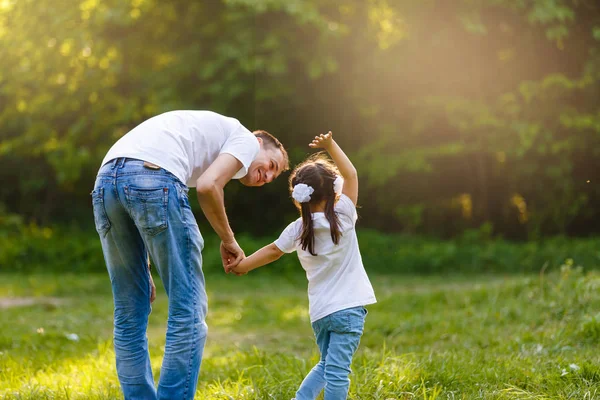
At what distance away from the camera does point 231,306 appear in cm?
884

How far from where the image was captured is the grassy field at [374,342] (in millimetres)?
3555

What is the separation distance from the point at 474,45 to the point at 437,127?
164cm

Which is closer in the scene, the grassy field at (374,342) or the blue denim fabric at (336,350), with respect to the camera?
the blue denim fabric at (336,350)

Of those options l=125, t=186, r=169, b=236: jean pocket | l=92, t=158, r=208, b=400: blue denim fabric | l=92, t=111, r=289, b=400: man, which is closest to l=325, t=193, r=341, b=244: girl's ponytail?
l=92, t=111, r=289, b=400: man

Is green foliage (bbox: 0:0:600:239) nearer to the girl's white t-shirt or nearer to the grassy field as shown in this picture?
the grassy field

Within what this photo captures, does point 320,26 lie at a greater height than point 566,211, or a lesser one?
greater

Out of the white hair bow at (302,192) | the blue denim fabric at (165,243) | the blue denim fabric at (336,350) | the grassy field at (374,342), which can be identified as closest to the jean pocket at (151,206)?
the blue denim fabric at (165,243)

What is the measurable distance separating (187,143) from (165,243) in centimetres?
46

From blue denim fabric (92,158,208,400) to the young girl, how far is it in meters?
0.47

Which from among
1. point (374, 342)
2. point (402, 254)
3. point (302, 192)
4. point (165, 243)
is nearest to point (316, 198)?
point (302, 192)

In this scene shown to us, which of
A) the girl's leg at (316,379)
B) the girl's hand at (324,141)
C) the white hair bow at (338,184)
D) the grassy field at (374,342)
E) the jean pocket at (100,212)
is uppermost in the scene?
the girl's hand at (324,141)

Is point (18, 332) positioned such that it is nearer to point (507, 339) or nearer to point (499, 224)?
point (507, 339)

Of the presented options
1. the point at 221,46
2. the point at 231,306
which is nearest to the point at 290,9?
the point at 221,46

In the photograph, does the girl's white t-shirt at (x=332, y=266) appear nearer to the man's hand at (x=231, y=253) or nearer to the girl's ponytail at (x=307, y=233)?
the girl's ponytail at (x=307, y=233)
